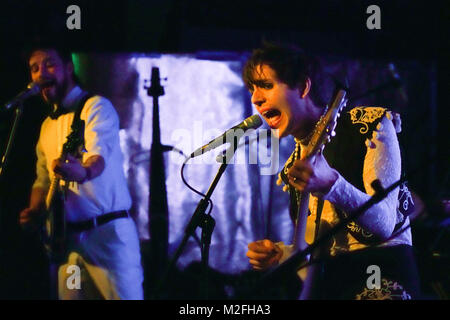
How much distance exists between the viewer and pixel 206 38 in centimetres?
434

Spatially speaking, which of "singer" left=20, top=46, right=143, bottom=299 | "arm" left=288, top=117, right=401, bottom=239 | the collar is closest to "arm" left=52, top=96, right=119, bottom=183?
"singer" left=20, top=46, right=143, bottom=299

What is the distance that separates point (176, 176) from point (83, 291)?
133cm

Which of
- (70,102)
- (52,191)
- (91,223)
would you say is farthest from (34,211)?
(70,102)

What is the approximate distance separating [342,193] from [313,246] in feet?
1.02

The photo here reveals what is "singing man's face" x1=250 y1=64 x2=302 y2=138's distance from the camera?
224 centimetres

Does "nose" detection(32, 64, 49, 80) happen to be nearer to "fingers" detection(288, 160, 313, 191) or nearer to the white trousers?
the white trousers

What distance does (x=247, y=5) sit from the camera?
4328 mm

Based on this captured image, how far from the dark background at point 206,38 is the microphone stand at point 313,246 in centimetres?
269

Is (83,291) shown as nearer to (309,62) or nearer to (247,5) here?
(309,62)

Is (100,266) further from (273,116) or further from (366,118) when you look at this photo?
(366,118)

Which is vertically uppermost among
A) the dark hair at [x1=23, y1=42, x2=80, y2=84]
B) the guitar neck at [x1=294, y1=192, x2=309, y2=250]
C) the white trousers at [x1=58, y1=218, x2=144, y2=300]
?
the dark hair at [x1=23, y1=42, x2=80, y2=84]

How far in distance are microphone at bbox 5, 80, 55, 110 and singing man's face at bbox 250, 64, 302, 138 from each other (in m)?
1.42

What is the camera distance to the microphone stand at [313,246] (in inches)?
58.7

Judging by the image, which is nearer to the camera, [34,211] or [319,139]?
[319,139]
